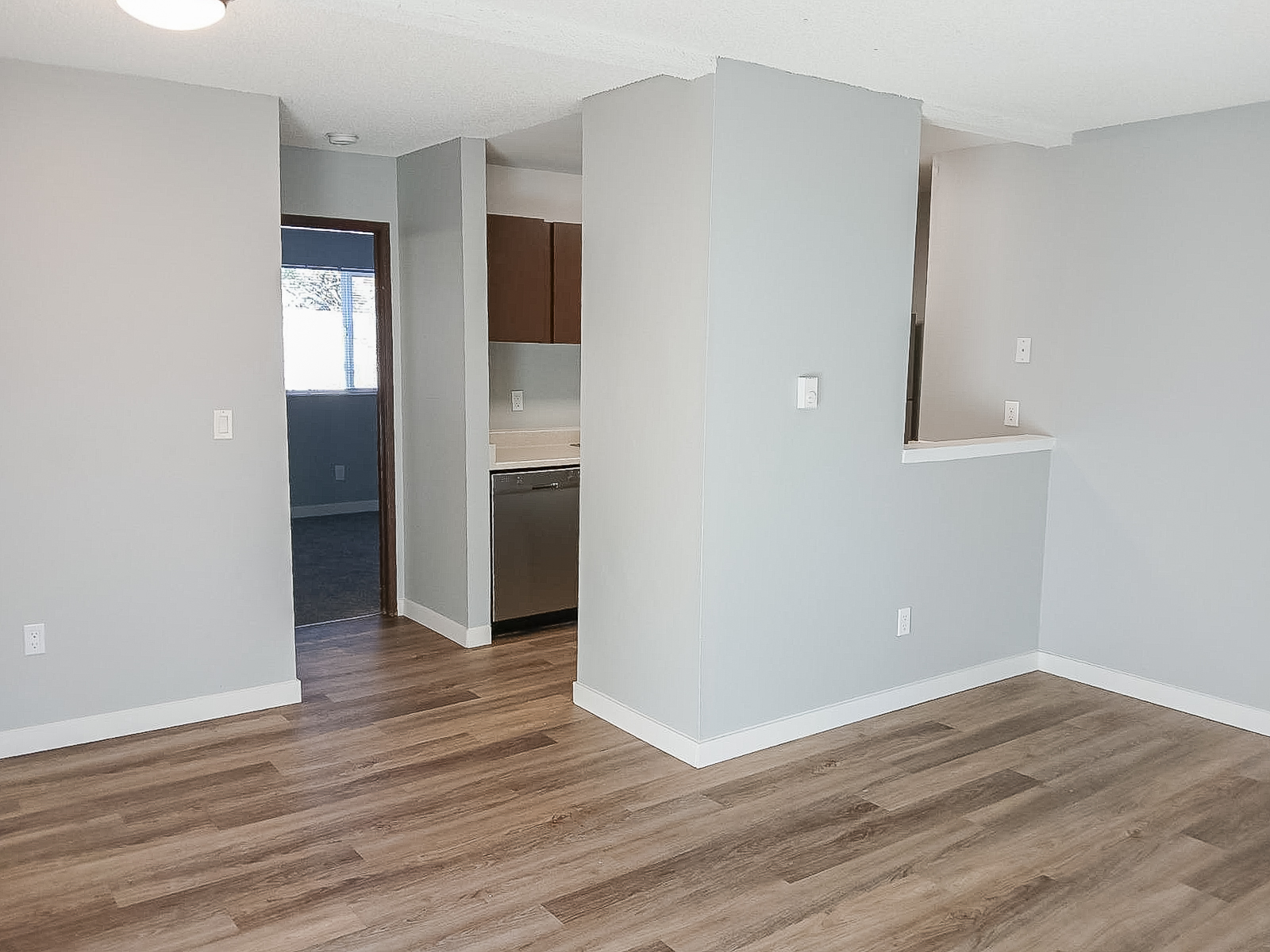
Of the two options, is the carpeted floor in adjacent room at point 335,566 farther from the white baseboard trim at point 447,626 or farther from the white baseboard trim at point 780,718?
the white baseboard trim at point 780,718

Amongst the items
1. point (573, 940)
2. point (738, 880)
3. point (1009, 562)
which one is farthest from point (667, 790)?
point (1009, 562)

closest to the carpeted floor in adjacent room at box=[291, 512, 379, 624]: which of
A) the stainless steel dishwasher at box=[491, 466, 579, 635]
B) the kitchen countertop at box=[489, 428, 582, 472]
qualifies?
the stainless steel dishwasher at box=[491, 466, 579, 635]

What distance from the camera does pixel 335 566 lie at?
21.7ft

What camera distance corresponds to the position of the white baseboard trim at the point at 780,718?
140 inches

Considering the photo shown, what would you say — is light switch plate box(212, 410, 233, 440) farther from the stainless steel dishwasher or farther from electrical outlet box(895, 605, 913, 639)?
electrical outlet box(895, 605, 913, 639)

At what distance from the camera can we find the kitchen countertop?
16.5ft

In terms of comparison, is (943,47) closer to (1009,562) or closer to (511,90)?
(511,90)

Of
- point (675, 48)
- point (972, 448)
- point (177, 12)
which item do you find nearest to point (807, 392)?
point (972, 448)

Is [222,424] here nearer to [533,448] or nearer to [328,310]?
[533,448]

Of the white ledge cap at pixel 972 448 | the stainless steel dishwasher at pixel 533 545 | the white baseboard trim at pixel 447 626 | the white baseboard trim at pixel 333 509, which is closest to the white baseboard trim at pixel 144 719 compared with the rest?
the white baseboard trim at pixel 447 626

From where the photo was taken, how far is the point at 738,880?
277 cm

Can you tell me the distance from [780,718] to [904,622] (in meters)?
0.71

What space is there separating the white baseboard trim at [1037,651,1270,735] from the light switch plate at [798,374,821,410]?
6.37 ft

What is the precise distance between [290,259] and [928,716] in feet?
20.8
